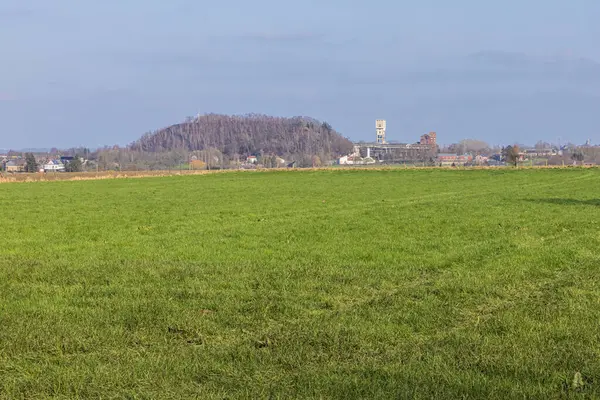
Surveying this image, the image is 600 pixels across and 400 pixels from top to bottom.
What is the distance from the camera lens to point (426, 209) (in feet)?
80.0

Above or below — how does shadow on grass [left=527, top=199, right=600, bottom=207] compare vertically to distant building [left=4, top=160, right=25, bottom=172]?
below

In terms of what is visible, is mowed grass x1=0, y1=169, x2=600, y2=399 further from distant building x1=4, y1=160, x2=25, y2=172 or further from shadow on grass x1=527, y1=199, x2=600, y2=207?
distant building x1=4, y1=160, x2=25, y2=172

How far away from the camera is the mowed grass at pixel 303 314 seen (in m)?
5.81

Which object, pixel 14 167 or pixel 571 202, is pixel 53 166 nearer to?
pixel 14 167

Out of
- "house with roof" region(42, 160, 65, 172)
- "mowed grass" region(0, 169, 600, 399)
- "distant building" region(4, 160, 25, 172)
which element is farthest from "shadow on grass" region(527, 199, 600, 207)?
"house with roof" region(42, 160, 65, 172)

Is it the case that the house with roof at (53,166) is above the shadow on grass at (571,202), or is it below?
above

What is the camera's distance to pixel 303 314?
832 centimetres

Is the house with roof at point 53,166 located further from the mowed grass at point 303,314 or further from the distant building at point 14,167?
the mowed grass at point 303,314

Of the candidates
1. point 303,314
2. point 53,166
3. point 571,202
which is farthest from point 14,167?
point 303,314

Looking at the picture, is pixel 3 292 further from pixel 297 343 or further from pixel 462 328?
pixel 462 328

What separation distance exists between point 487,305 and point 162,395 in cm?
496

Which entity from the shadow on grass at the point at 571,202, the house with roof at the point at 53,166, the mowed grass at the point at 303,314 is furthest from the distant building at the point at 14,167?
the mowed grass at the point at 303,314

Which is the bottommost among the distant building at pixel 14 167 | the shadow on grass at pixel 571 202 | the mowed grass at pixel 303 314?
the shadow on grass at pixel 571 202

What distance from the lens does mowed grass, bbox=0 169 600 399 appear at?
581cm
